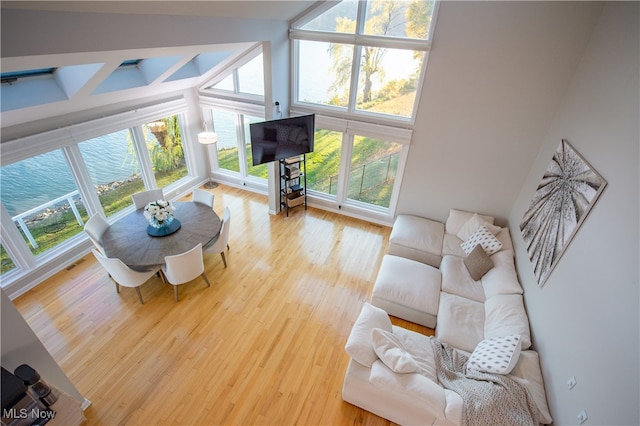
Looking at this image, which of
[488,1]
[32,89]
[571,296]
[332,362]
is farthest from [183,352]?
[488,1]

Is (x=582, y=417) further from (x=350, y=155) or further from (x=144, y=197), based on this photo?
(x=144, y=197)

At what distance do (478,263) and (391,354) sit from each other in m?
1.91

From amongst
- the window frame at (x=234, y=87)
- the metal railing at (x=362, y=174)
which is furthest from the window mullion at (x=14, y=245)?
the metal railing at (x=362, y=174)

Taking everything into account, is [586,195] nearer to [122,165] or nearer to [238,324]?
[238,324]

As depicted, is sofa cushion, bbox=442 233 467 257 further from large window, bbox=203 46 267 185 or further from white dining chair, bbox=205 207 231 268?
large window, bbox=203 46 267 185

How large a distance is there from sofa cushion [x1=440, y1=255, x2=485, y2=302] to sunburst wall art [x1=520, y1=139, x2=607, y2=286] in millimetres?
664

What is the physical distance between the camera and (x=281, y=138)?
14.5 feet

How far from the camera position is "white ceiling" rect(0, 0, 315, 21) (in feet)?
6.19

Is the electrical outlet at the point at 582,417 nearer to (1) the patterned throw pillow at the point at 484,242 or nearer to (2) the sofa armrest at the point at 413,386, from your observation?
(2) the sofa armrest at the point at 413,386

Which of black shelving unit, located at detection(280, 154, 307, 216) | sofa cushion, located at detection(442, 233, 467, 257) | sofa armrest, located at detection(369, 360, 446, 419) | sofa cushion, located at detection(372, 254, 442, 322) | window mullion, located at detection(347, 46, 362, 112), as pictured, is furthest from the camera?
black shelving unit, located at detection(280, 154, 307, 216)

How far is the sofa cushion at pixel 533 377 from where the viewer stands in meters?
2.29

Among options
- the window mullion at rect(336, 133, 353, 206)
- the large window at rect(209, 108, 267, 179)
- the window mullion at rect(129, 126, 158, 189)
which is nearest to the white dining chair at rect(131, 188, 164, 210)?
the window mullion at rect(129, 126, 158, 189)

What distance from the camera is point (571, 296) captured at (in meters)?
2.40

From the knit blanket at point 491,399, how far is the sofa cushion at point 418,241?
1779 mm
